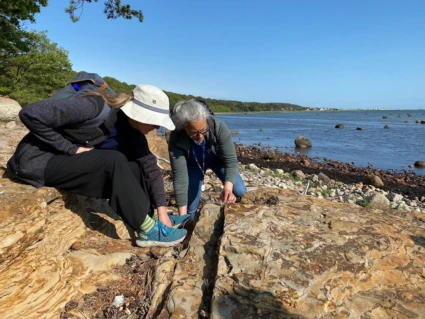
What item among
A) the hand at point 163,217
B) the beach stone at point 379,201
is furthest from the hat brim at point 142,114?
the beach stone at point 379,201

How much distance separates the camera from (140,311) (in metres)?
2.71

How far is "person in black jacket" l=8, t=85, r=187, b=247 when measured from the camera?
3.14 metres

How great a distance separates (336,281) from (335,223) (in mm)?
940

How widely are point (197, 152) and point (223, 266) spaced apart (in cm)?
209

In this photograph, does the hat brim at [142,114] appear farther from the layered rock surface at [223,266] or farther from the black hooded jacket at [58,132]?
the layered rock surface at [223,266]

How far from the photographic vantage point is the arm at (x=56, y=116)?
9.43 feet

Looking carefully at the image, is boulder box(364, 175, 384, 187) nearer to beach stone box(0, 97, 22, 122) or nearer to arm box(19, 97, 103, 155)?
arm box(19, 97, 103, 155)

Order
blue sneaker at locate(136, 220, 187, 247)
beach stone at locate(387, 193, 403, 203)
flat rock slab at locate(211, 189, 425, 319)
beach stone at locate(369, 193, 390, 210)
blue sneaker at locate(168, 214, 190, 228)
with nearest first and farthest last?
flat rock slab at locate(211, 189, 425, 319), blue sneaker at locate(136, 220, 187, 247), blue sneaker at locate(168, 214, 190, 228), beach stone at locate(369, 193, 390, 210), beach stone at locate(387, 193, 403, 203)

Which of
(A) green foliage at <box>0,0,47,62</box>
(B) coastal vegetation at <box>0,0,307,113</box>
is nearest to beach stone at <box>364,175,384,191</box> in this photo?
(B) coastal vegetation at <box>0,0,307,113</box>

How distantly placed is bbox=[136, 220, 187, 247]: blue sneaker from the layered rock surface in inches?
3.2

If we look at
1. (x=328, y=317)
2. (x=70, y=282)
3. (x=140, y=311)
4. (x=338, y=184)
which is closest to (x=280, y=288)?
(x=328, y=317)

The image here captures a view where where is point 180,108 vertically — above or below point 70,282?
above

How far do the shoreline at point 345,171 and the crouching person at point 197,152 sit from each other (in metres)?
11.9

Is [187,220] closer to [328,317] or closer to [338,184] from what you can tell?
[328,317]
